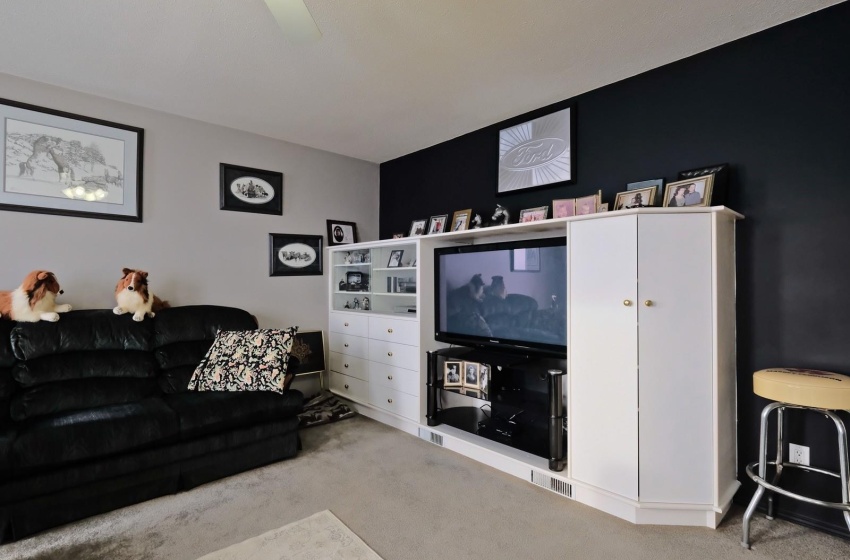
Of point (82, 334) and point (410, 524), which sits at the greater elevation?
point (82, 334)

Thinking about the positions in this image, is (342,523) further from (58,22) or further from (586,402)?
(58,22)

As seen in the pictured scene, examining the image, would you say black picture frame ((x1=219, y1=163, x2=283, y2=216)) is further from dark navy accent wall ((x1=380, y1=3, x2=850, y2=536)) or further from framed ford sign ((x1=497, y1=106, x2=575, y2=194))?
dark navy accent wall ((x1=380, y1=3, x2=850, y2=536))

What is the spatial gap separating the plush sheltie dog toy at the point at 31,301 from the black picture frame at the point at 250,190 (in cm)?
135

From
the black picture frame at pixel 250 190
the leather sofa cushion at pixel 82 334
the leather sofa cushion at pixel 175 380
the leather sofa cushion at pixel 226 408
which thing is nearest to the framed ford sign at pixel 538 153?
the black picture frame at pixel 250 190

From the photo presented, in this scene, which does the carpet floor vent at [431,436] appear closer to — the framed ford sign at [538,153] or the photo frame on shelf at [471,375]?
the photo frame on shelf at [471,375]

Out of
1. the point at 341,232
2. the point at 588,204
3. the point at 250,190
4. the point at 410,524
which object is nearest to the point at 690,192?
the point at 588,204

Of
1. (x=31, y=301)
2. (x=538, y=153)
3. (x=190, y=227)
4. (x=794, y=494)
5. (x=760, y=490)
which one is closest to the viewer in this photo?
(x=794, y=494)

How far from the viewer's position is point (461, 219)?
3561 millimetres

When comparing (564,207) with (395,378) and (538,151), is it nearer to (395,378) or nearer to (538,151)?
(538,151)

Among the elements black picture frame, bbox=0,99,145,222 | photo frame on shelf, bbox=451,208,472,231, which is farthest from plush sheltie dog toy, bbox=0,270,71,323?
photo frame on shelf, bbox=451,208,472,231

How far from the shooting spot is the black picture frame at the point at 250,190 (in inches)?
139

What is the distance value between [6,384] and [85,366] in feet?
1.15

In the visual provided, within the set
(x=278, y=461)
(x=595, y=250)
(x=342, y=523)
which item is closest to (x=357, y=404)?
(x=278, y=461)

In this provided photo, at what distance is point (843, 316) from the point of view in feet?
6.44
